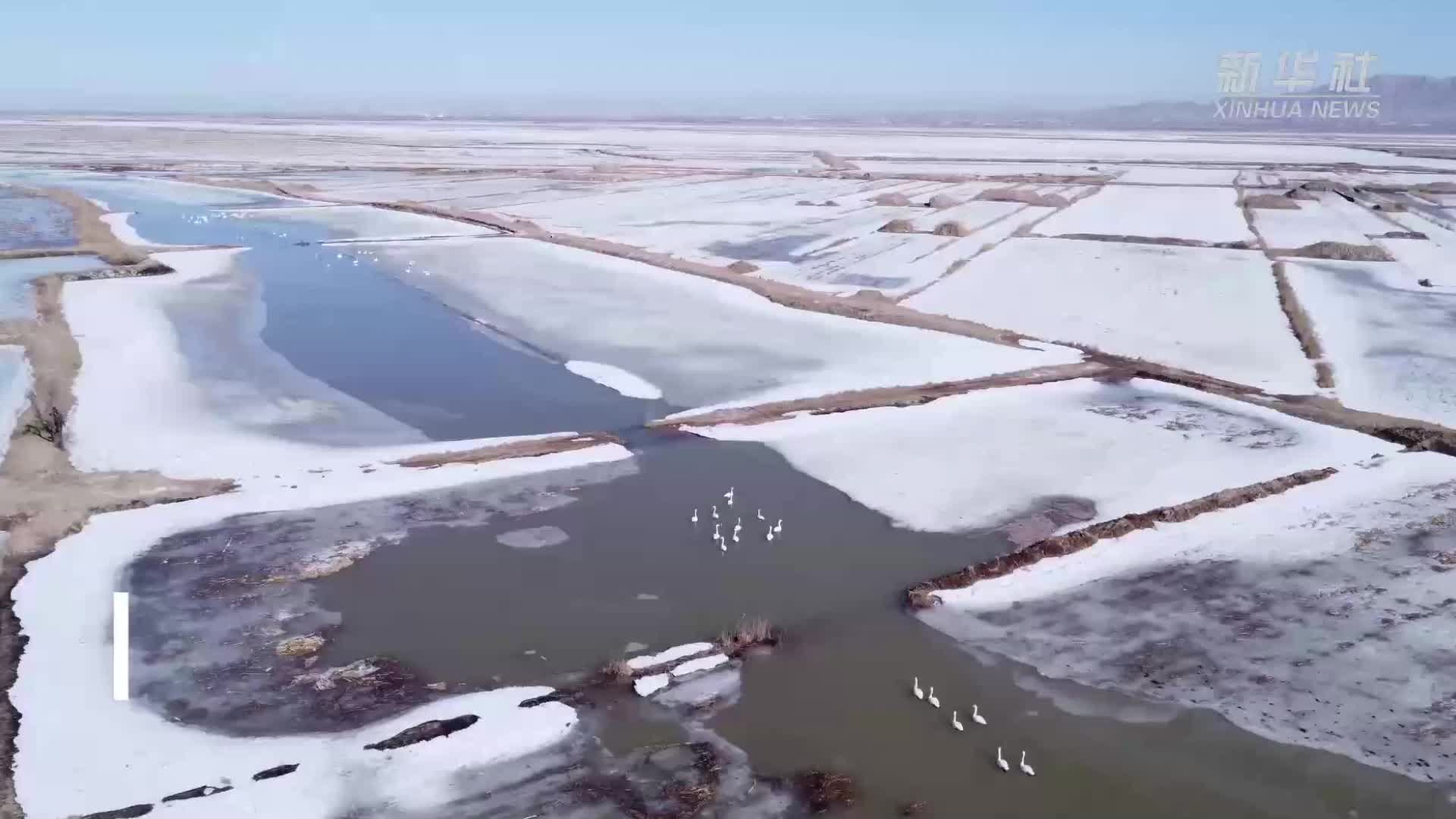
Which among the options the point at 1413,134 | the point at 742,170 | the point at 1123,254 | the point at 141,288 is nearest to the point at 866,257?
the point at 1123,254

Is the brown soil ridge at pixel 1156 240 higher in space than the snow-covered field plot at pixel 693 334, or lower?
higher

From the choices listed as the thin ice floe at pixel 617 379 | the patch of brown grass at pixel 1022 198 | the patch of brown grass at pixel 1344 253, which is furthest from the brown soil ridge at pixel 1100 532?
the patch of brown grass at pixel 1022 198

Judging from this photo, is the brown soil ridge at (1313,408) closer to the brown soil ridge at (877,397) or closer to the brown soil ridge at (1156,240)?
the brown soil ridge at (877,397)

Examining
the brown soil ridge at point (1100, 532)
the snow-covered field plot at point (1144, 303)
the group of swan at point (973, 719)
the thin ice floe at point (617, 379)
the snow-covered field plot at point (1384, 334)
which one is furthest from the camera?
the snow-covered field plot at point (1144, 303)

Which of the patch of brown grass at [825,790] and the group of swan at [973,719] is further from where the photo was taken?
the group of swan at [973,719]

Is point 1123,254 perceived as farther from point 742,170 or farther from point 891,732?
point 742,170

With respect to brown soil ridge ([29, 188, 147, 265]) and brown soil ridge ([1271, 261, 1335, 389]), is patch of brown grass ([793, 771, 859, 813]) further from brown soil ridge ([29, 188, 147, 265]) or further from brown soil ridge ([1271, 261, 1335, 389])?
brown soil ridge ([29, 188, 147, 265])

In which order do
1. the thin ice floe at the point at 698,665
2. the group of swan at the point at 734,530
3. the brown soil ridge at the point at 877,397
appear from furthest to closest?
the brown soil ridge at the point at 877,397 < the group of swan at the point at 734,530 < the thin ice floe at the point at 698,665
